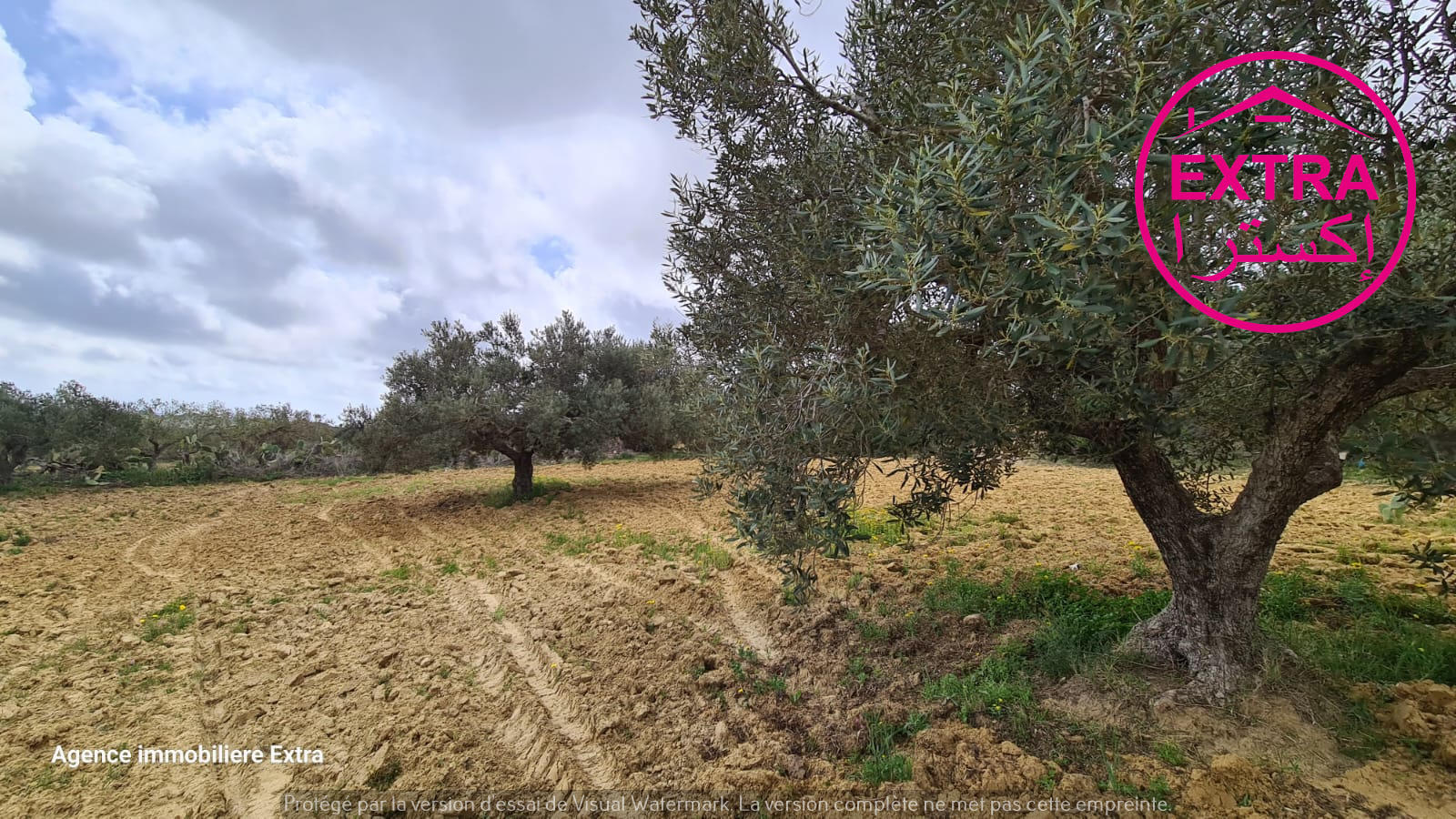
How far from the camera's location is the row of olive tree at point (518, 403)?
1255cm

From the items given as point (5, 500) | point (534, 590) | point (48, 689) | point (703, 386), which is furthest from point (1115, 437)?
point (5, 500)

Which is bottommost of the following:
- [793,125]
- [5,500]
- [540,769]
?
[540,769]

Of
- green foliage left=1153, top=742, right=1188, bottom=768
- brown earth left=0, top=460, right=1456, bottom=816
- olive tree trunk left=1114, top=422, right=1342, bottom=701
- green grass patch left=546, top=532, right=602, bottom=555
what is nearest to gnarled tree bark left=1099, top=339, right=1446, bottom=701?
olive tree trunk left=1114, top=422, right=1342, bottom=701

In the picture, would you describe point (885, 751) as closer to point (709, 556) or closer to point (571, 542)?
point (709, 556)

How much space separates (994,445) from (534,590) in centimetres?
550

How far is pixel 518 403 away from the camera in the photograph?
43.2 ft

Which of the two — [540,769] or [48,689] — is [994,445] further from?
[48,689]

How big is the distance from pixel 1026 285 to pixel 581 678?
434cm

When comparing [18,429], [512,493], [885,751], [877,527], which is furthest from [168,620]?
[18,429]

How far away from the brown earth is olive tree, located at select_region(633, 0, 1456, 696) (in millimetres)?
997

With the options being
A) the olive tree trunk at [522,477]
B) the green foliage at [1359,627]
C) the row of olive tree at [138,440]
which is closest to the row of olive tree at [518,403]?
the olive tree trunk at [522,477]

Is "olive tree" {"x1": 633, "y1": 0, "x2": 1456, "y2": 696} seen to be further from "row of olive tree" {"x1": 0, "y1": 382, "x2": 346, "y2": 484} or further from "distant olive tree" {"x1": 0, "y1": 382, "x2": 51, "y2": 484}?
"distant olive tree" {"x1": 0, "y1": 382, "x2": 51, "y2": 484}

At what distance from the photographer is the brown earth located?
3.23 metres

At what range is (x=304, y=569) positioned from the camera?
8.18 meters
